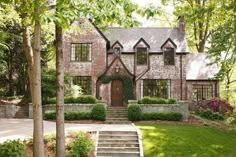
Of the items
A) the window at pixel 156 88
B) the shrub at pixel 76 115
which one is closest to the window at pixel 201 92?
the window at pixel 156 88

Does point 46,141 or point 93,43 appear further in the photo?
point 93,43

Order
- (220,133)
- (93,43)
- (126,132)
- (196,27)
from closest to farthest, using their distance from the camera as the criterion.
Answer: (126,132), (220,133), (93,43), (196,27)

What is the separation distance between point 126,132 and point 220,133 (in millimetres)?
5580

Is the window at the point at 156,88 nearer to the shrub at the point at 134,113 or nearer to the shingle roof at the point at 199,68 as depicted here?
the shingle roof at the point at 199,68

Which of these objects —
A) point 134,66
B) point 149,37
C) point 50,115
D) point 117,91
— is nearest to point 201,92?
point 134,66

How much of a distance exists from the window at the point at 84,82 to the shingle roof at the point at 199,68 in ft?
28.8

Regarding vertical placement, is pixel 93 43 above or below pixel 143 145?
above

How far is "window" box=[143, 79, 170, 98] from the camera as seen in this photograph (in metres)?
34.8

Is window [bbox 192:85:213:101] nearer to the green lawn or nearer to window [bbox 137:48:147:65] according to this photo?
window [bbox 137:48:147:65]

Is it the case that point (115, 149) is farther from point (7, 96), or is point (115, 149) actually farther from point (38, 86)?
point (7, 96)

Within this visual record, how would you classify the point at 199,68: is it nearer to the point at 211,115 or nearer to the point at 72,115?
the point at 211,115

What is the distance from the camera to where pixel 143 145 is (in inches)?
→ 740

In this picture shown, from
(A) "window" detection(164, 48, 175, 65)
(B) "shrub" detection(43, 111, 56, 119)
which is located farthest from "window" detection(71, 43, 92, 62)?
(B) "shrub" detection(43, 111, 56, 119)

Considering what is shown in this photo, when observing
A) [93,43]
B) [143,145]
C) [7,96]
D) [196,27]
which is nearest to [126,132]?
[143,145]
